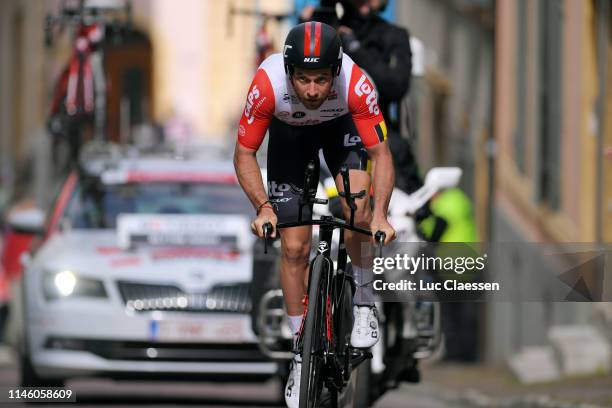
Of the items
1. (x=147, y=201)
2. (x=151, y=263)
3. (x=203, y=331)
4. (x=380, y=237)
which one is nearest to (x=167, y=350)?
(x=203, y=331)

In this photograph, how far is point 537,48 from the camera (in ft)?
72.7

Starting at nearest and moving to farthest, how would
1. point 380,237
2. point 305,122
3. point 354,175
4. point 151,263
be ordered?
point 380,237
point 305,122
point 354,175
point 151,263

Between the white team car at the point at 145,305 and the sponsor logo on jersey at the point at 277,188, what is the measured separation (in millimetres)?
3537

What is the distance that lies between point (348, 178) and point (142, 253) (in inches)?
188

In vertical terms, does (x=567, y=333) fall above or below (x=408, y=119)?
below

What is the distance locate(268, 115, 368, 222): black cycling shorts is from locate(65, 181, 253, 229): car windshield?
4.78 meters

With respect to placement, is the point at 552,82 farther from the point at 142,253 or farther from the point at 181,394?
the point at 142,253

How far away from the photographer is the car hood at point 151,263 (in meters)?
13.7

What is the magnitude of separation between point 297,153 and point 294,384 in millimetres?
1156

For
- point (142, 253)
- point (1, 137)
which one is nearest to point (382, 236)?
point (142, 253)

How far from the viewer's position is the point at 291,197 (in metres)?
9.69
